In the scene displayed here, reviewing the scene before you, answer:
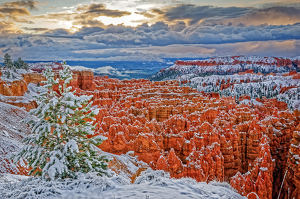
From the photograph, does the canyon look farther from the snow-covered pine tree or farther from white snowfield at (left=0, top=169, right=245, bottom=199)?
the snow-covered pine tree

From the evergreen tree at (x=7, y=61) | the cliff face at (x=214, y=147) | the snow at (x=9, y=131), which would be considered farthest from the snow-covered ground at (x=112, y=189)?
the evergreen tree at (x=7, y=61)

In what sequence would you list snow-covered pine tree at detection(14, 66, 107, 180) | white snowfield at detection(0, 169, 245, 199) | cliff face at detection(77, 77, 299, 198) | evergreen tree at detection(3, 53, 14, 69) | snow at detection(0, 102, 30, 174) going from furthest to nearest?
evergreen tree at detection(3, 53, 14, 69) → cliff face at detection(77, 77, 299, 198) → snow at detection(0, 102, 30, 174) → snow-covered pine tree at detection(14, 66, 107, 180) → white snowfield at detection(0, 169, 245, 199)

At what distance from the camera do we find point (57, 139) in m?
7.61

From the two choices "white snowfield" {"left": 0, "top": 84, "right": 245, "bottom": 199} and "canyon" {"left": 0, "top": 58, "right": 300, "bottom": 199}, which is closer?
"white snowfield" {"left": 0, "top": 84, "right": 245, "bottom": 199}

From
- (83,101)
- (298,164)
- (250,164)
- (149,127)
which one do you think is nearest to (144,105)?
(149,127)

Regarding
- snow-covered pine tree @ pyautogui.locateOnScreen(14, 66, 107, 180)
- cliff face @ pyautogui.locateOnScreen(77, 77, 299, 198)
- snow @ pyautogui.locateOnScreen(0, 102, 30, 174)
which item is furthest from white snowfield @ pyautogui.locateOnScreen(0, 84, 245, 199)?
cliff face @ pyautogui.locateOnScreen(77, 77, 299, 198)

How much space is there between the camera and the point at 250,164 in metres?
27.0

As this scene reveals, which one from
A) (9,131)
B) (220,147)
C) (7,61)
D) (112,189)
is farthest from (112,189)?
(7,61)

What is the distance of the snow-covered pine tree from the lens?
711 cm

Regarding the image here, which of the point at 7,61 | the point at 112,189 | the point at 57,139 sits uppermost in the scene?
the point at 7,61

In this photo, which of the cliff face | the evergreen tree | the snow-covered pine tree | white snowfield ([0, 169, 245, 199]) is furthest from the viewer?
the evergreen tree

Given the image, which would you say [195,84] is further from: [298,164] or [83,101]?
[83,101]

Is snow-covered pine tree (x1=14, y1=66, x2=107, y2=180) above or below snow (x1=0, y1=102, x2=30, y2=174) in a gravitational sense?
above

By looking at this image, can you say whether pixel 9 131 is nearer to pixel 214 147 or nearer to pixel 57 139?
pixel 57 139
